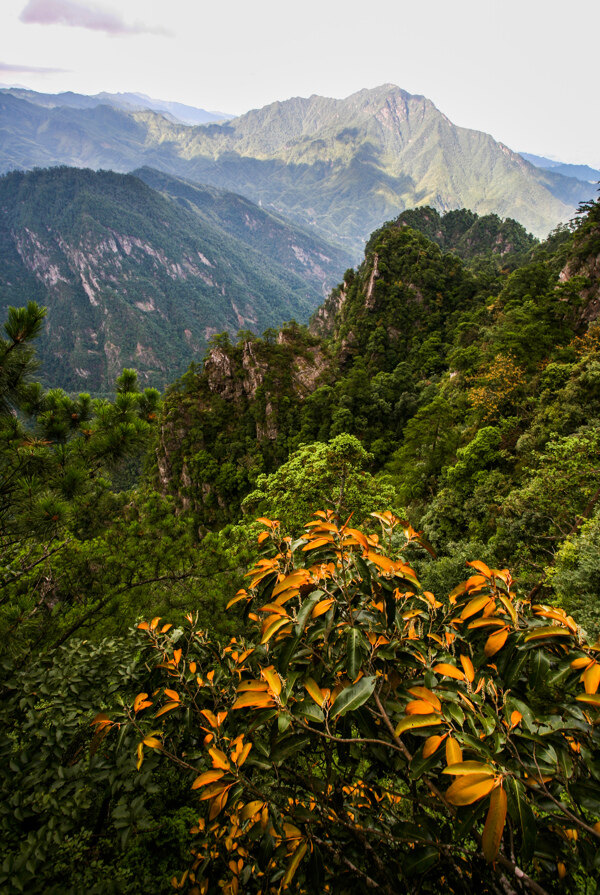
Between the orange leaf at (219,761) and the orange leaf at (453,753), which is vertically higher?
the orange leaf at (453,753)

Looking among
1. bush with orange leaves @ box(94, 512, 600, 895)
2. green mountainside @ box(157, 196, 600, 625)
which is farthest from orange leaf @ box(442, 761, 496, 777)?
green mountainside @ box(157, 196, 600, 625)

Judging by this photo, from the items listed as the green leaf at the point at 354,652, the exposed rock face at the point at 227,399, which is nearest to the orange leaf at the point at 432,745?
the green leaf at the point at 354,652

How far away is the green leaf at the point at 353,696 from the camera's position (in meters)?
1.55

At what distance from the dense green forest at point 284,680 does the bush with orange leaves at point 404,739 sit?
0.05ft

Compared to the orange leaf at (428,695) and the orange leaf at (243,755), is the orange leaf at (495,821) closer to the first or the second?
the orange leaf at (428,695)

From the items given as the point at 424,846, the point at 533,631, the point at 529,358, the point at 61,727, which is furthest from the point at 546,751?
the point at 529,358

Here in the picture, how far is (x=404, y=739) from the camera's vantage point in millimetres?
1966

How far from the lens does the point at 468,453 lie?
15656 mm

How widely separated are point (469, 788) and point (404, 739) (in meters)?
0.90

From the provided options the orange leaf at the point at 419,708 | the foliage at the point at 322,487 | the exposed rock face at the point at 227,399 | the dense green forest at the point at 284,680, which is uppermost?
the orange leaf at the point at 419,708

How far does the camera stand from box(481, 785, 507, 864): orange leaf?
1121 mm

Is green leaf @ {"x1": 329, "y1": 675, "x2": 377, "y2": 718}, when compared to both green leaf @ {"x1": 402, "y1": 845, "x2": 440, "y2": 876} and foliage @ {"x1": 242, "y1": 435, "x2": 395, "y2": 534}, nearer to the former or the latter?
green leaf @ {"x1": 402, "y1": 845, "x2": 440, "y2": 876}

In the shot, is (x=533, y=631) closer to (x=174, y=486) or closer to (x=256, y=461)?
(x=256, y=461)

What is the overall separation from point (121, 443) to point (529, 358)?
20909mm
